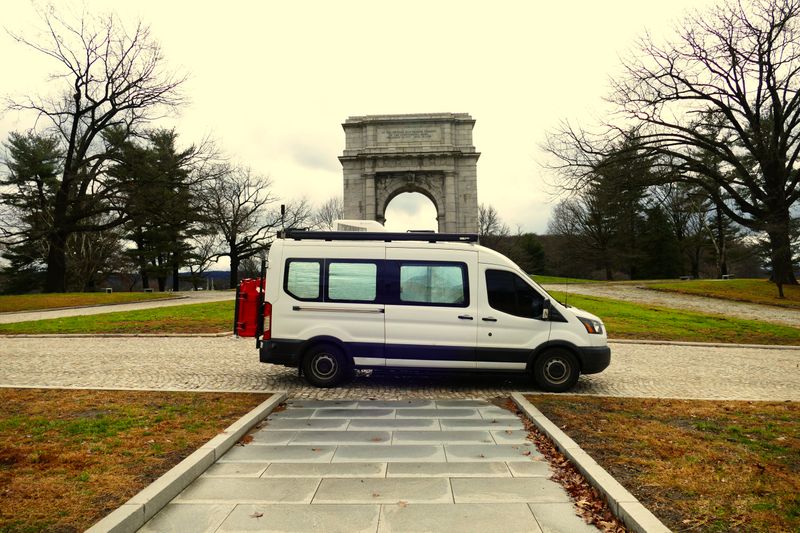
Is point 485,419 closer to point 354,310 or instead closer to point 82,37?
point 354,310

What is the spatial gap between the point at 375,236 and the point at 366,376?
2652 mm

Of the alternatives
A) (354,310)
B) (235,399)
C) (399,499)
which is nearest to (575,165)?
(354,310)

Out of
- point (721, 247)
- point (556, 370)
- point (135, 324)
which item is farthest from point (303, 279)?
point (721, 247)

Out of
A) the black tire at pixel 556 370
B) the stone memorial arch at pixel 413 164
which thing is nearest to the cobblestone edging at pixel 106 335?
the black tire at pixel 556 370

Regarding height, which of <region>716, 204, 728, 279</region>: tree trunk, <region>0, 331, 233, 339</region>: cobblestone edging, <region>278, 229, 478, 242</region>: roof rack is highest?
<region>716, 204, 728, 279</region>: tree trunk

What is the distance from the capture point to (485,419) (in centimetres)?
618

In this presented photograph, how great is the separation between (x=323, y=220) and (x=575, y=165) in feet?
159

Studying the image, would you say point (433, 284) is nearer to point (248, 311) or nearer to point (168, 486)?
point (248, 311)

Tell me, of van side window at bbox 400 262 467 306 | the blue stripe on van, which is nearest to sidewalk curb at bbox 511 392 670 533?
the blue stripe on van

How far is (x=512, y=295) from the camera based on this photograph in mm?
7863

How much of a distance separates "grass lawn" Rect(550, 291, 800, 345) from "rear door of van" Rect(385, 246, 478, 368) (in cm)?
813

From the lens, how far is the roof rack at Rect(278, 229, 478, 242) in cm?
809

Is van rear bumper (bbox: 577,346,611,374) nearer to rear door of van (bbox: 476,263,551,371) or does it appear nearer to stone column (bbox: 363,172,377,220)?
rear door of van (bbox: 476,263,551,371)

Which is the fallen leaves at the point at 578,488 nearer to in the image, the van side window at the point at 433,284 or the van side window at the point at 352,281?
the van side window at the point at 433,284
